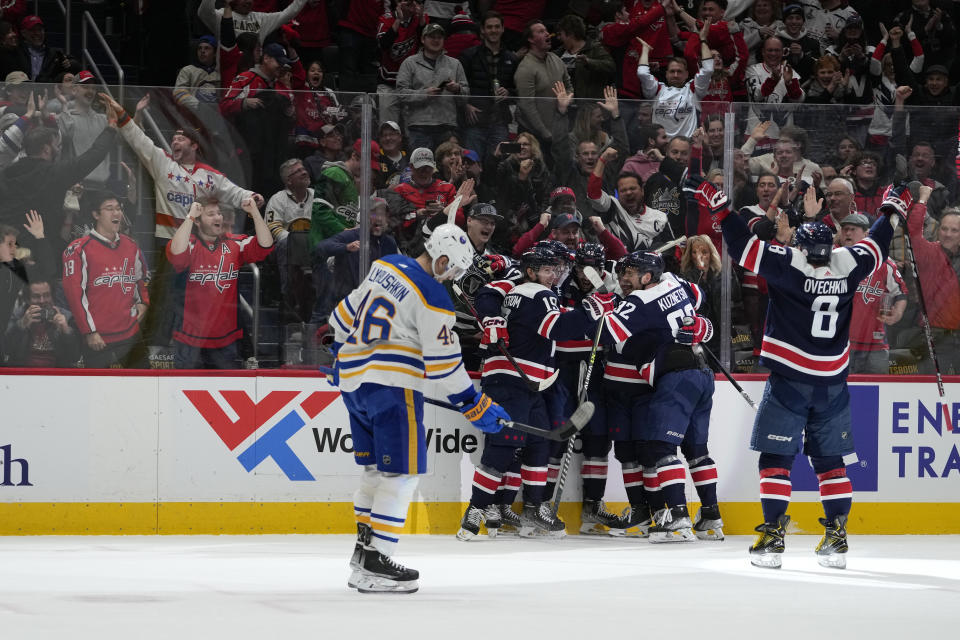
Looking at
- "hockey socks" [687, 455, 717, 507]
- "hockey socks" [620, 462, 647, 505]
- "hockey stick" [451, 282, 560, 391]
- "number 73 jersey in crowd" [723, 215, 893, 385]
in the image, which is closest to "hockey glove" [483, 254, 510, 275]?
"hockey stick" [451, 282, 560, 391]

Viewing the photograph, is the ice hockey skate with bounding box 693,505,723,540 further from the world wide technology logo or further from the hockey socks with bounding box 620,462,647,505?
the world wide technology logo

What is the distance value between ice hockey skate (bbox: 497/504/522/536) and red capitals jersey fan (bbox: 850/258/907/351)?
228 centimetres

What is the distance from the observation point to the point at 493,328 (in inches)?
288

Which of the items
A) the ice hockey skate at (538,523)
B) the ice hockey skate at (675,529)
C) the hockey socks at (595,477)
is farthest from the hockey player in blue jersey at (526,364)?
the ice hockey skate at (675,529)

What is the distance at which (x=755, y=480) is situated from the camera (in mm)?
7914

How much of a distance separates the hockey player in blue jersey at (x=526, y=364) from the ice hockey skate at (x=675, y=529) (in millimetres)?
571

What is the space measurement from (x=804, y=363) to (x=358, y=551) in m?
2.28

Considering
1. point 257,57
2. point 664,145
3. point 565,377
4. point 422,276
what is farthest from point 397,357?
point 257,57

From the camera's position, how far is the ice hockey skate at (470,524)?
292 inches

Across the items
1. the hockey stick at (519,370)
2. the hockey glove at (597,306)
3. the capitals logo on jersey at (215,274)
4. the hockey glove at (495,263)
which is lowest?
the hockey stick at (519,370)

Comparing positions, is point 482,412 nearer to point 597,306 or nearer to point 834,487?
point 834,487

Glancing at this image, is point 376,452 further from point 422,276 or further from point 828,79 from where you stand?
point 828,79

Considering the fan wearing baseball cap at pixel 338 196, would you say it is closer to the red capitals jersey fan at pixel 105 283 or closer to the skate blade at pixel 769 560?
the red capitals jersey fan at pixel 105 283

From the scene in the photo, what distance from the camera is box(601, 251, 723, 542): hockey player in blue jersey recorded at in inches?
296
